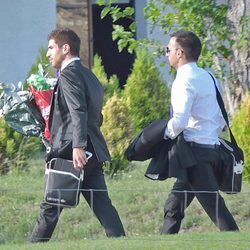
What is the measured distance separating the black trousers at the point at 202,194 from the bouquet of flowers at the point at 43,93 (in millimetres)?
1080

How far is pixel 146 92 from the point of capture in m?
14.4

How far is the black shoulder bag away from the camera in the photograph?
860cm

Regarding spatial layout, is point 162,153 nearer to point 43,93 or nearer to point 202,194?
point 202,194

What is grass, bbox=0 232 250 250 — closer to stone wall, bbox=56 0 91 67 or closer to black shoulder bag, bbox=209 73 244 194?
black shoulder bag, bbox=209 73 244 194

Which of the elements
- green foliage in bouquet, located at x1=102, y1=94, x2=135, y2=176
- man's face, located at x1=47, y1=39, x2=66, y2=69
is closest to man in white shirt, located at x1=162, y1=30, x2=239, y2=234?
man's face, located at x1=47, y1=39, x2=66, y2=69

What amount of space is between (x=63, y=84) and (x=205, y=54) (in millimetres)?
4595

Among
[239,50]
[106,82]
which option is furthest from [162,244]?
[106,82]

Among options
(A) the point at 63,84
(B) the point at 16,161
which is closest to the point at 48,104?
(A) the point at 63,84

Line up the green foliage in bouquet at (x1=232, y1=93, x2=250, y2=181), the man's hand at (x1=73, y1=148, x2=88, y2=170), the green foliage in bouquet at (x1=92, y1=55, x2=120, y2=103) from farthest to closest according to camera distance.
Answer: the green foliage in bouquet at (x1=92, y1=55, x2=120, y2=103)
the green foliage in bouquet at (x1=232, y1=93, x2=250, y2=181)
the man's hand at (x1=73, y1=148, x2=88, y2=170)

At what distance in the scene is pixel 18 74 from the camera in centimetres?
1642

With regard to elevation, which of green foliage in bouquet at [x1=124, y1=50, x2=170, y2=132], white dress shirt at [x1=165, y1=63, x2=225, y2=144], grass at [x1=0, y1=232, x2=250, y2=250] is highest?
white dress shirt at [x1=165, y1=63, x2=225, y2=144]

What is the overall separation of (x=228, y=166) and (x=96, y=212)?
3.64ft

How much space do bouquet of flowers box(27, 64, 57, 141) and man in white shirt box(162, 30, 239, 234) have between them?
36.2 inches

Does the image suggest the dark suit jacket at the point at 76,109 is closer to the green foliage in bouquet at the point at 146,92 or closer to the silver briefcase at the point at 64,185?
the silver briefcase at the point at 64,185
